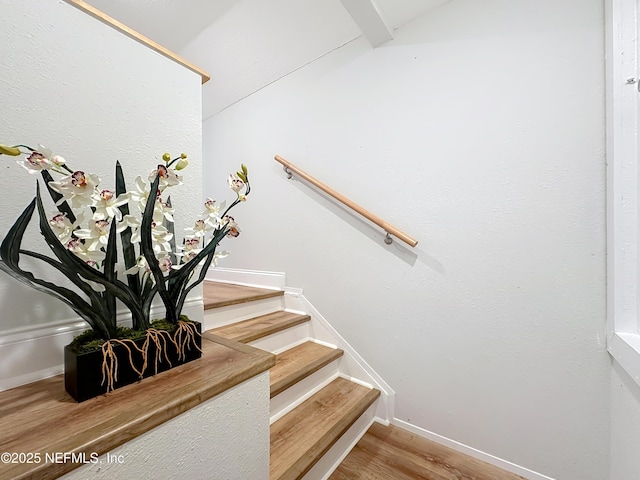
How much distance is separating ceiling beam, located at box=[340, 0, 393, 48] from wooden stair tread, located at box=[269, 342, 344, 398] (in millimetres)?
1757

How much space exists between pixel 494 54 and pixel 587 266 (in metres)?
0.99

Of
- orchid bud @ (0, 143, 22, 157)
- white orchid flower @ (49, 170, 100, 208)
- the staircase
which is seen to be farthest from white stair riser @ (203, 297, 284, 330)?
orchid bud @ (0, 143, 22, 157)

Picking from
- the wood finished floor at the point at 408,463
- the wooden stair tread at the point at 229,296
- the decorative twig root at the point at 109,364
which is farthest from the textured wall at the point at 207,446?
the wooden stair tread at the point at 229,296

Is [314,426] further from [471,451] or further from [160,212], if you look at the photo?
[160,212]

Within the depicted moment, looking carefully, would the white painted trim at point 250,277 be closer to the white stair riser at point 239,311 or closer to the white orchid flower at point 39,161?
the white stair riser at point 239,311

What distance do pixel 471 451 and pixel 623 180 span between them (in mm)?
1273

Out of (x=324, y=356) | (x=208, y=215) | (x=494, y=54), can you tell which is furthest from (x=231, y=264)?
(x=494, y=54)

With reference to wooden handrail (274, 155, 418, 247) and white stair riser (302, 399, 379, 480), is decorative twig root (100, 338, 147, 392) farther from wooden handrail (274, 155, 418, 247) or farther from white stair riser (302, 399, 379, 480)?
wooden handrail (274, 155, 418, 247)

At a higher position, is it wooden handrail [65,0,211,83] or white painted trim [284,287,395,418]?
wooden handrail [65,0,211,83]

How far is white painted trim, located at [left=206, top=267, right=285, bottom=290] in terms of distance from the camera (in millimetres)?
1940

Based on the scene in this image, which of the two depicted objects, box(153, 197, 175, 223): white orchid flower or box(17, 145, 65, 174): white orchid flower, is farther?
box(153, 197, 175, 223): white orchid flower

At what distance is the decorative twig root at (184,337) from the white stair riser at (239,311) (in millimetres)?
617

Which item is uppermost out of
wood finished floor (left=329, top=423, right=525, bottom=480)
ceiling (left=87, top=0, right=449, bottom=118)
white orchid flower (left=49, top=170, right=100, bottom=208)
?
ceiling (left=87, top=0, right=449, bottom=118)

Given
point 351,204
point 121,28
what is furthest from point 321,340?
point 121,28
